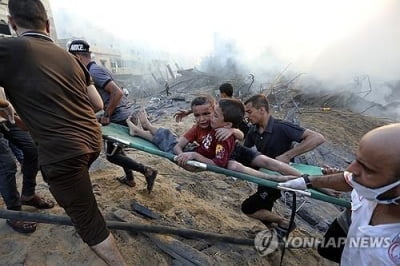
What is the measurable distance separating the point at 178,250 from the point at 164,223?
429 millimetres

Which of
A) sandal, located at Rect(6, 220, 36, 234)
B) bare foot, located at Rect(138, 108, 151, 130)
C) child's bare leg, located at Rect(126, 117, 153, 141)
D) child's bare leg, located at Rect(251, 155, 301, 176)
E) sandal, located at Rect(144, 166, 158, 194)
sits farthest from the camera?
bare foot, located at Rect(138, 108, 151, 130)

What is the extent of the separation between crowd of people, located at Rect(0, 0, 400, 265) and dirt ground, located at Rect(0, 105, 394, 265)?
243 mm

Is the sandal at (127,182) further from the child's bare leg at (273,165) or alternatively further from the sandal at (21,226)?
the child's bare leg at (273,165)

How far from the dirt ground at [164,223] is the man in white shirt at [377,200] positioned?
1.55m

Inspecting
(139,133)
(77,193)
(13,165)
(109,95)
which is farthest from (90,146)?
(109,95)

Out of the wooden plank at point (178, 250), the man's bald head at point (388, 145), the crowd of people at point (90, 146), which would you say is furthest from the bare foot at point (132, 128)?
the man's bald head at point (388, 145)

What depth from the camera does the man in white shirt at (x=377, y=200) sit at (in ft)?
4.78

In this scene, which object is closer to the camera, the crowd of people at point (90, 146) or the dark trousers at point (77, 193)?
the crowd of people at point (90, 146)

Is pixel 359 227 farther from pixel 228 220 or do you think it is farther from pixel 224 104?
pixel 228 220

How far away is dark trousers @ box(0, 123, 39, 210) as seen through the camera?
8.28 ft

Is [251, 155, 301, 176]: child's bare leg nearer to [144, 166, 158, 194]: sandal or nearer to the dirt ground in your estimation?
the dirt ground

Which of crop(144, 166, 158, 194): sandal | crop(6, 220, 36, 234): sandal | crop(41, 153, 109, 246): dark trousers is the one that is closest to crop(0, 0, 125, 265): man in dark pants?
crop(41, 153, 109, 246): dark trousers

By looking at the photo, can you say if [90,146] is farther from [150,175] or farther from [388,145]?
[388,145]

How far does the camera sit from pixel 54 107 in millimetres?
1867
